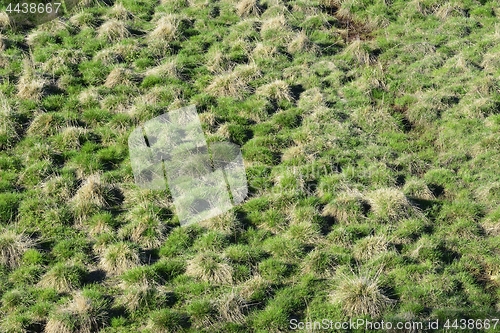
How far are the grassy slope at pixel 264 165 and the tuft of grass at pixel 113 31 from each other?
0.04 meters

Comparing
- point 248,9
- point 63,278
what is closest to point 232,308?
point 63,278

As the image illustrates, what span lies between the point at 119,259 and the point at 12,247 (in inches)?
72.7

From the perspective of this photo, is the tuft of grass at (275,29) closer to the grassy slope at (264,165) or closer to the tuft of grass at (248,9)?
the grassy slope at (264,165)

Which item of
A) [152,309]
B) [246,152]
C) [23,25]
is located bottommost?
[152,309]

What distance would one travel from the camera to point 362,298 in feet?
30.5

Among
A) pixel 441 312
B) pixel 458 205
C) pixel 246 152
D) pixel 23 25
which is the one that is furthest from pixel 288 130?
pixel 23 25

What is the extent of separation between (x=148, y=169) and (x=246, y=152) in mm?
→ 2092

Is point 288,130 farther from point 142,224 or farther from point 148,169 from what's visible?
point 142,224

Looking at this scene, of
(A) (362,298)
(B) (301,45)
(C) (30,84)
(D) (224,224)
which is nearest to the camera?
(A) (362,298)

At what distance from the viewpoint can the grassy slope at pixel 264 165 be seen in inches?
377

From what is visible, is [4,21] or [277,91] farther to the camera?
[4,21]

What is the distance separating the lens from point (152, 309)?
9.38 metres

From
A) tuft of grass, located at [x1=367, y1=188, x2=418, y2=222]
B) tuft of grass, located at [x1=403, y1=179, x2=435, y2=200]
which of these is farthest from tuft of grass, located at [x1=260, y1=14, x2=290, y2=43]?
tuft of grass, located at [x1=367, y1=188, x2=418, y2=222]

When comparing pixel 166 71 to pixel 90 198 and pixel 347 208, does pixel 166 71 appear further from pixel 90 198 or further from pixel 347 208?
pixel 347 208
